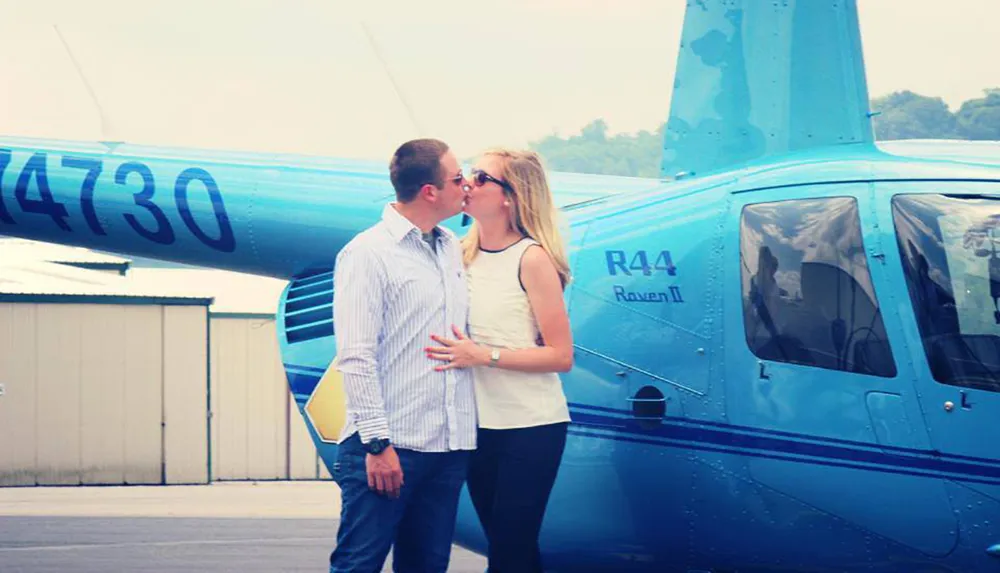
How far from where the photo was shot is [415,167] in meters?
4.20

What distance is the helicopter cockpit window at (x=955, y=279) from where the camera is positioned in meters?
4.51

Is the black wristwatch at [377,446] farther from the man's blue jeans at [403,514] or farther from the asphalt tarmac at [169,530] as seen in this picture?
the asphalt tarmac at [169,530]

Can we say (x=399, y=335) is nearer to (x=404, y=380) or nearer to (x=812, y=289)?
(x=404, y=380)

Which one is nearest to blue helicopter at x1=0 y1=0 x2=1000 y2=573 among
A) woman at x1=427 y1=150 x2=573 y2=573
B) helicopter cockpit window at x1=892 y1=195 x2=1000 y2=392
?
helicopter cockpit window at x1=892 y1=195 x2=1000 y2=392

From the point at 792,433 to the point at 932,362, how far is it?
50cm

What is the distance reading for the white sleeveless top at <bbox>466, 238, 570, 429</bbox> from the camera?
4.31 m

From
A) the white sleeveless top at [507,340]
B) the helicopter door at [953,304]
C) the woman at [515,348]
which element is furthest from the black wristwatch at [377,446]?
the helicopter door at [953,304]

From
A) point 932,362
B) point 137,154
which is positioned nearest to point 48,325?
point 137,154

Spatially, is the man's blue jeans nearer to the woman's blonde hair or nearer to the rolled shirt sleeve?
the rolled shirt sleeve

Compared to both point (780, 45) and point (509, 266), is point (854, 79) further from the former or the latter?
point (509, 266)

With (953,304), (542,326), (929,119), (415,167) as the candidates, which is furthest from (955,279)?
(929,119)

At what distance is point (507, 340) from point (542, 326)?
12 cm

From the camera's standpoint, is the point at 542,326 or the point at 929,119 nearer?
the point at 542,326

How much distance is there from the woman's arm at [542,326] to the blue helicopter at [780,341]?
73cm
